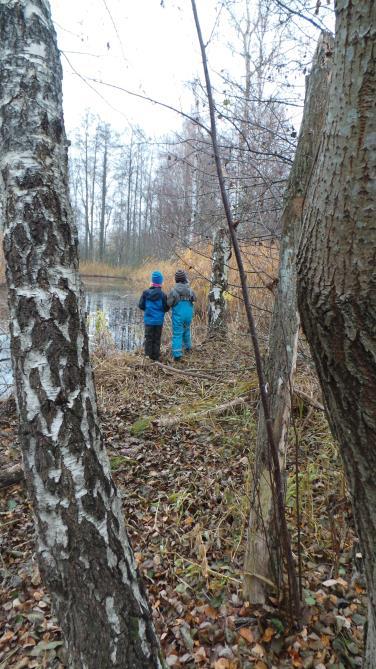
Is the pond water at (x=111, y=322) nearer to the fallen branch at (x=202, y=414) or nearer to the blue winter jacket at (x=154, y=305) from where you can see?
the blue winter jacket at (x=154, y=305)

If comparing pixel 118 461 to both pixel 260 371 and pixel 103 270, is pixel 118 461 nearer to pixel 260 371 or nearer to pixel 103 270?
pixel 260 371

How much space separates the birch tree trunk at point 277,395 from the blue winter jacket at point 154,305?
533cm

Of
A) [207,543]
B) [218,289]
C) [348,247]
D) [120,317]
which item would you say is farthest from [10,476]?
[120,317]

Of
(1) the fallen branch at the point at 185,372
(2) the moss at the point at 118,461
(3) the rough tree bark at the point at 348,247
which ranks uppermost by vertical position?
(3) the rough tree bark at the point at 348,247

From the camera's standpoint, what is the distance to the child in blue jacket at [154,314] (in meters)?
7.36

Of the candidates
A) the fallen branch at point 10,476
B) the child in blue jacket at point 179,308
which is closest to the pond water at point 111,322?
the child in blue jacket at point 179,308

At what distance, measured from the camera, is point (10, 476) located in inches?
144

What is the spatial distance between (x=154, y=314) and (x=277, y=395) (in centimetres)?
547

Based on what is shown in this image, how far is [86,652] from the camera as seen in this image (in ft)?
5.18

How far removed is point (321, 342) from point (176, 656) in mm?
2118

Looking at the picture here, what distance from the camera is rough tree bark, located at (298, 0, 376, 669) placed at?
0.73 metres

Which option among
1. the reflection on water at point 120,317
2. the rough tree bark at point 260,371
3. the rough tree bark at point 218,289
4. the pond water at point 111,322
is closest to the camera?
the rough tree bark at point 260,371

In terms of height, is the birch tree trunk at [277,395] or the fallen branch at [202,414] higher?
Result: the birch tree trunk at [277,395]

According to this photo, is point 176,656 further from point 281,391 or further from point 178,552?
point 281,391
